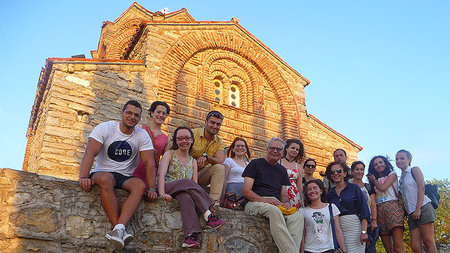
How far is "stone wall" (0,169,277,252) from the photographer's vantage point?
3510 millimetres

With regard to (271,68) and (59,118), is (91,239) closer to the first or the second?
(59,118)

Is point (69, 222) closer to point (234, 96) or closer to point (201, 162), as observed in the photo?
point (201, 162)

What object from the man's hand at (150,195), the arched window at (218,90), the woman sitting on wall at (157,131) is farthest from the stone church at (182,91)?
the man's hand at (150,195)

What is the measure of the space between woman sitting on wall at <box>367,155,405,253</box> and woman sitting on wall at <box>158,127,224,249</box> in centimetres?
264

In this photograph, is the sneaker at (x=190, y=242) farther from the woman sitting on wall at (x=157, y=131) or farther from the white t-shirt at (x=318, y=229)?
the white t-shirt at (x=318, y=229)

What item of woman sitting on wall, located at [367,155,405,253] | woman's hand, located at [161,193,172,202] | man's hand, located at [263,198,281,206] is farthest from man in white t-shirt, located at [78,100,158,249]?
woman sitting on wall, located at [367,155,405,253]

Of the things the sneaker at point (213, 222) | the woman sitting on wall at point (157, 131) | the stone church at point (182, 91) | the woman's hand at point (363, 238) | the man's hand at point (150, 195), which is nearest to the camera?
the man's hand at point (150, 195)

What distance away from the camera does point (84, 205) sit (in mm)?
3840

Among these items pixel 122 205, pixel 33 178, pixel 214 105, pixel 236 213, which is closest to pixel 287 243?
pixel 236 213

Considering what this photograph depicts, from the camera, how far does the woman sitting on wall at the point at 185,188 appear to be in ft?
13.4

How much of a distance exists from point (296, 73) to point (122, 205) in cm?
894

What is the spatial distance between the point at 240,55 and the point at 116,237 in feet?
27.4

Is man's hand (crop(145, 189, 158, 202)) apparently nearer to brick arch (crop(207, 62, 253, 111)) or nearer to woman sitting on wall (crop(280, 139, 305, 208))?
woman sitting on wall (crop(280, 139, 305, 208))

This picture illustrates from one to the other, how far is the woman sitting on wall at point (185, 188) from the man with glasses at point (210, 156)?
32 cm
